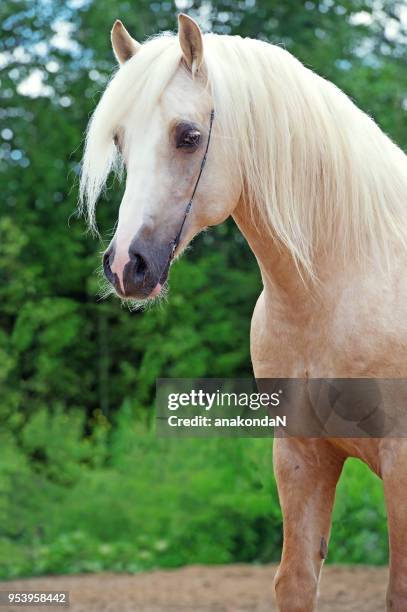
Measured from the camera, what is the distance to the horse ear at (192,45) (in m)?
2.29

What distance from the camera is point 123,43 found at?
254 centimetres

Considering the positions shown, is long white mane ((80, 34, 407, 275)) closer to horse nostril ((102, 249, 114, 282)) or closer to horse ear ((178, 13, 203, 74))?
horse ear ((178, 13, 203, 74))

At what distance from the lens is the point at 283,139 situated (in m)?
2.37

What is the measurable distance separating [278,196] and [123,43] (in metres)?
0.65

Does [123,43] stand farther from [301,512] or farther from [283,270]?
[301,512]

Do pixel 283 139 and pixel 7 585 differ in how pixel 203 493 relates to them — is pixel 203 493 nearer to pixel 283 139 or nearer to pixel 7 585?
pixel 7 585

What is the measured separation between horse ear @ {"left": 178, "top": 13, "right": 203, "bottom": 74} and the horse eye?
0.17 metres

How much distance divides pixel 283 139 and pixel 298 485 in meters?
1.00

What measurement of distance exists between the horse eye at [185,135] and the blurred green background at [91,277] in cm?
464

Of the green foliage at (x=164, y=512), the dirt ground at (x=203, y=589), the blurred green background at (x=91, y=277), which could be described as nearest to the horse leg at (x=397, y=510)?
the dirt ground at (x=203, y=589)

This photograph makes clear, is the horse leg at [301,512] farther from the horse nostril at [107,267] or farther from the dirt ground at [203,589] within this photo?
the dirt ground at [203,589]

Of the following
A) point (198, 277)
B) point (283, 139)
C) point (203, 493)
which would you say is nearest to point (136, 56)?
point (283, 139)

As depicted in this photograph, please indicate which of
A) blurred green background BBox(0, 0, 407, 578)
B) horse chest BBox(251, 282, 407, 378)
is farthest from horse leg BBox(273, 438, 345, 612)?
blurred green background BBox(0, 0, 407, 578)

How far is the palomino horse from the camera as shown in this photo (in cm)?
226
